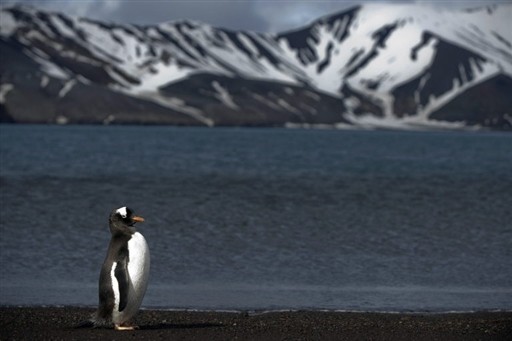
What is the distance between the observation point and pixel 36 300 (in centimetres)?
1678

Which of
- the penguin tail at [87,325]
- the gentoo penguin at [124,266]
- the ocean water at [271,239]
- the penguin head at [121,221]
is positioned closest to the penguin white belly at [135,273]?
the gentoo penguin at [124,266]

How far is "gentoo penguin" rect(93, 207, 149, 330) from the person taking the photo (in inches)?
458

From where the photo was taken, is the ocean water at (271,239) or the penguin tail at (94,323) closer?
the penguin tail at (94,323)

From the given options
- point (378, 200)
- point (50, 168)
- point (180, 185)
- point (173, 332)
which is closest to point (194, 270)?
point (173, 332)

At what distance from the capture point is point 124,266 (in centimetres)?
1162

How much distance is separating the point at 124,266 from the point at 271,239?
15542mm

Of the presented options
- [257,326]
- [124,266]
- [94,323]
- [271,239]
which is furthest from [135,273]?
[271,239]

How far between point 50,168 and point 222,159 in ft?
62.6

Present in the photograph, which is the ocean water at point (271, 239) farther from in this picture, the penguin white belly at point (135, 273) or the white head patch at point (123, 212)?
the white head patch at point (123, 212)

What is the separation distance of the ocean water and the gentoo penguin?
4692 millimetres

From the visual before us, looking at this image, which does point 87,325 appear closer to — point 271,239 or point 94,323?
point 94,323

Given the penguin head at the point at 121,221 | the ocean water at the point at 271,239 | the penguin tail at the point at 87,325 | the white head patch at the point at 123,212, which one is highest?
the ocean water at the point at 271,239

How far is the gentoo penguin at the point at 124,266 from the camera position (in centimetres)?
1162

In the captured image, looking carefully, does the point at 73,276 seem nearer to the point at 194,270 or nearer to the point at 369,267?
the point at 194,270
